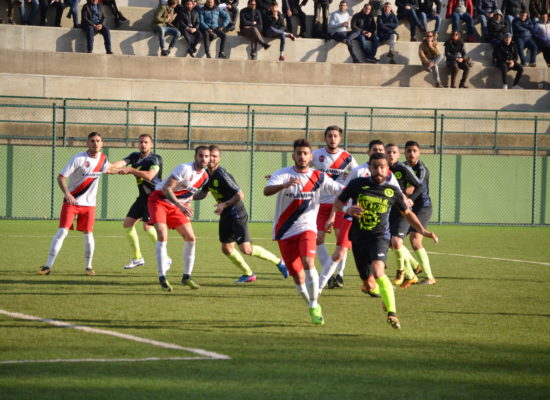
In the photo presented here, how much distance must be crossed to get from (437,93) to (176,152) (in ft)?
30.8

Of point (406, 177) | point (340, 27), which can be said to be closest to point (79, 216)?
point (406, 177)

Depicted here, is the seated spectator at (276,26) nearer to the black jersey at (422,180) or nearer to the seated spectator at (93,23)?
the seated spectator at (93,23)

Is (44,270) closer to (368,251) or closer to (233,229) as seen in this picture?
(233,229)

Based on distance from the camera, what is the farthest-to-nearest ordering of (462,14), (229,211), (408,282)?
(462,14) → (408,282) → (229,211)

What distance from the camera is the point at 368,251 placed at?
934 centimetres

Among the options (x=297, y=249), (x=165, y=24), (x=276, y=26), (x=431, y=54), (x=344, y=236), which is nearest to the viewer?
(x=297, y=249)

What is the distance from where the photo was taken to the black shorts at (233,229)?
1255cm

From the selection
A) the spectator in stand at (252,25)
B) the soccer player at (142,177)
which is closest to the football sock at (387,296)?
the soccer player at (142,177)

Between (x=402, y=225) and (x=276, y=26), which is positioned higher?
(x=276, y=26)

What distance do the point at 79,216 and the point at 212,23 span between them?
57.5 feet

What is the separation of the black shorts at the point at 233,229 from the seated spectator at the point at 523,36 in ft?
71.6

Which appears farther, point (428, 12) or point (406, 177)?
point (428, 12)

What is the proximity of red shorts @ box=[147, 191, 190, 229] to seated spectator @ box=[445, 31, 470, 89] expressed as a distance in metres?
20.2

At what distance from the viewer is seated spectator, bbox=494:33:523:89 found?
31.2 m
